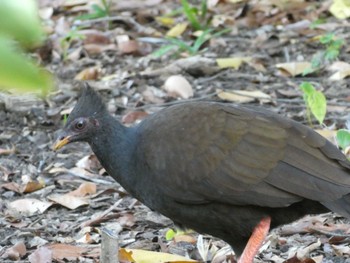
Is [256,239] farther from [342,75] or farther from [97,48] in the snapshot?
[97,48]

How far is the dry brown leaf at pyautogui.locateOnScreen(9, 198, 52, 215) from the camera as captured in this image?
16.8ft

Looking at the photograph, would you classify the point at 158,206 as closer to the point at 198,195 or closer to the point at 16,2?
the point at 198,195

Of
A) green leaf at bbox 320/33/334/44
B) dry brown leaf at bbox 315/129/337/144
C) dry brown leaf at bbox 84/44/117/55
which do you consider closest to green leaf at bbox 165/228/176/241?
dry brown leaf at bbox 315/129/337/144

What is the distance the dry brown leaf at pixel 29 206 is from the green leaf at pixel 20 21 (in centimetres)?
466

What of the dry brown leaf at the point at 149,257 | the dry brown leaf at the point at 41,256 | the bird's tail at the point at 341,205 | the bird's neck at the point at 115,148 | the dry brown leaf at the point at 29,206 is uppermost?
the bird's neck at the point at 115,148

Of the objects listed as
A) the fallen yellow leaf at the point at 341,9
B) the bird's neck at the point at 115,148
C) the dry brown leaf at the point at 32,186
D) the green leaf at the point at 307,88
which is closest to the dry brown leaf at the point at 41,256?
the bird's neck at the point at 115,148

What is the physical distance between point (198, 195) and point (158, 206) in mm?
227

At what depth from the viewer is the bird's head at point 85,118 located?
4.27m

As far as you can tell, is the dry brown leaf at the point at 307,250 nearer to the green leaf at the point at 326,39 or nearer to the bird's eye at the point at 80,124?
the bird's eye at the point at 80,124

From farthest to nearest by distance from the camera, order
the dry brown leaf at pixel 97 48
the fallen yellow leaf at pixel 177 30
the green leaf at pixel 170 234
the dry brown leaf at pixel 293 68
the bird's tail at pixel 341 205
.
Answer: the fallen yellow leaf at pixel 177 30, the dry brown leaf at pixel 97 48, the dry brown leaf at pixel 293 68, the green leaf at pixel 170 234, the bird's tail at pixel 341 205

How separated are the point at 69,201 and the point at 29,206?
0.91ft

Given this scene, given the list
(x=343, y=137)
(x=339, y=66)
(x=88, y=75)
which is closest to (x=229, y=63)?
(x=339, y=66)

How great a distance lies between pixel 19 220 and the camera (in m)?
4.96

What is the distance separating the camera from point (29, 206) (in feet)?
16.9
